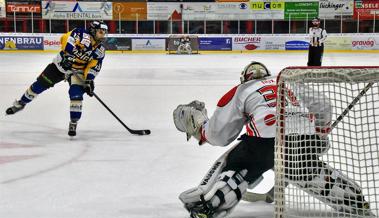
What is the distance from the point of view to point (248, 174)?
212 cm

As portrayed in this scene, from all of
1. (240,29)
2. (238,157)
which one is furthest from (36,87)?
(240,29)

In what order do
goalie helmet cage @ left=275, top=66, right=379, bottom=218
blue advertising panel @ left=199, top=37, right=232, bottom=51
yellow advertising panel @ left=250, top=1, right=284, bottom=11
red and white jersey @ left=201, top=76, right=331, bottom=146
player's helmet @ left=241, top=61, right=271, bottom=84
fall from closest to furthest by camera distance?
1. goalie helmet cage @ left=275, top=66, right=379, bottom=218
2. red and white jersey @ left=201, top=76, right=331, bottom=146
3. player's helmet @ left=241, top=61, right=271, bottom=84
4. blue advertising panel @ left=199, top=37, right=232, bottom=51
5. yellow advertising panel @ left=250, top=1, right=284, bottom=11

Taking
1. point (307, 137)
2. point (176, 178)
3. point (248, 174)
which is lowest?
point (176, 178)

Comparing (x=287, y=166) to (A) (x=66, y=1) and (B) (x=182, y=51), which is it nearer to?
(B) (x=182, y=51)

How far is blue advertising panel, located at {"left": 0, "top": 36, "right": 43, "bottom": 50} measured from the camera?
15.1 m

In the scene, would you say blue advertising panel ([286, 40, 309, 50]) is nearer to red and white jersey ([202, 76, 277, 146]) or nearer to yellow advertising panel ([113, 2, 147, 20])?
yellow advertising panel ([113, 2, 147, 20])

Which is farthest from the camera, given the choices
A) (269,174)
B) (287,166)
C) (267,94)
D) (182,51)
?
(182,51)

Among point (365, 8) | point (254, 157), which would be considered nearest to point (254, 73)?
point (254, 157)

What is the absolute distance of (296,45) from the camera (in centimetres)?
1552

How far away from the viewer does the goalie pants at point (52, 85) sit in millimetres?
4180

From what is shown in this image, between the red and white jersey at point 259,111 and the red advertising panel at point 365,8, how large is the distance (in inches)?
586

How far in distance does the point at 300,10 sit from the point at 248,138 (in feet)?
49.3

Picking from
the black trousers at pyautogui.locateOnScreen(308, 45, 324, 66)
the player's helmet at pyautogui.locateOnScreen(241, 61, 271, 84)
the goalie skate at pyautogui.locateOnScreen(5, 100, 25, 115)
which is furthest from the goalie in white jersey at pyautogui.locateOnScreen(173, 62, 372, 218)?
the black trousers at pyautogui.locateOnScreen(308, 45, 324, 66)

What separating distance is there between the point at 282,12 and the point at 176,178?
1411 centimetres
